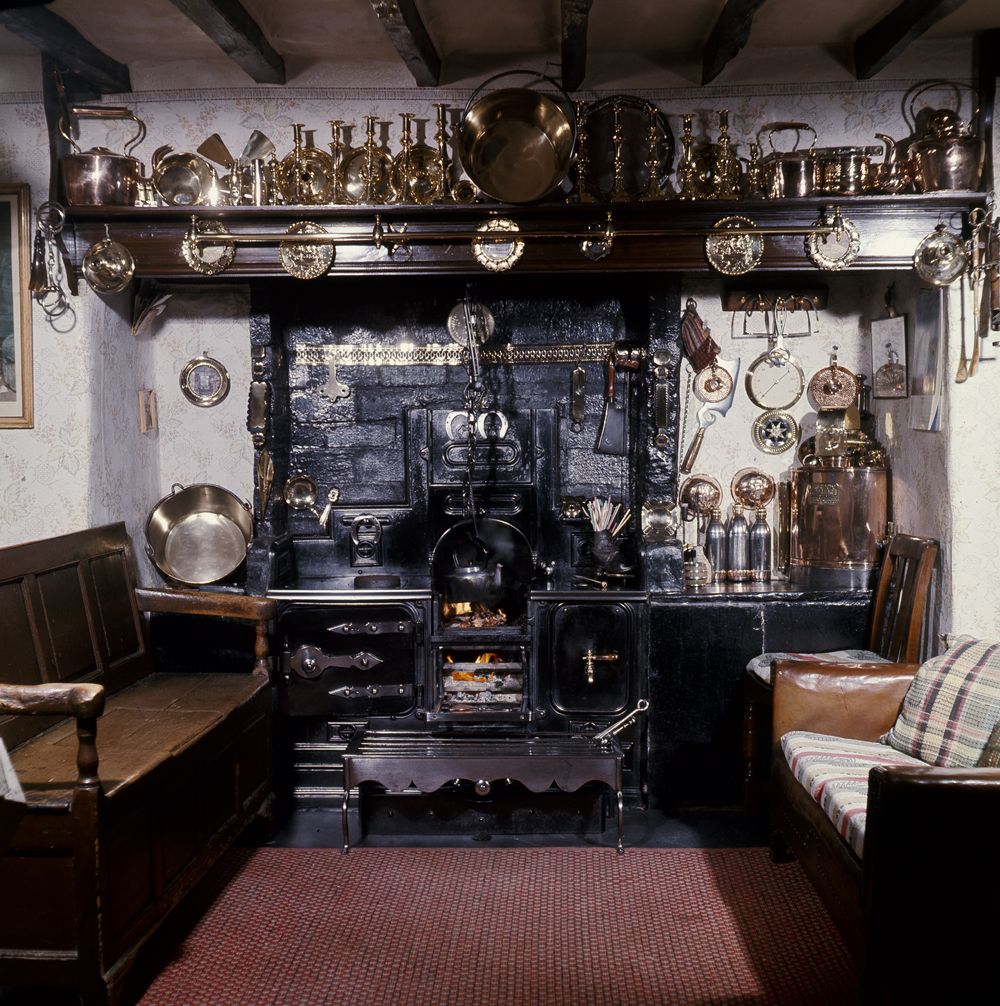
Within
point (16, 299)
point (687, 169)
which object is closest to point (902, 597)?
point (687, 169)

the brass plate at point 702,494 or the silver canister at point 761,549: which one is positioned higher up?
the brass plate at point 702,494

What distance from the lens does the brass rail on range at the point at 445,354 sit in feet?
15.9

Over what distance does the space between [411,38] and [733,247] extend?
1552 mm

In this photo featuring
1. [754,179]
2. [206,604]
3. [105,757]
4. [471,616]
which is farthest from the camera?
[471,616]

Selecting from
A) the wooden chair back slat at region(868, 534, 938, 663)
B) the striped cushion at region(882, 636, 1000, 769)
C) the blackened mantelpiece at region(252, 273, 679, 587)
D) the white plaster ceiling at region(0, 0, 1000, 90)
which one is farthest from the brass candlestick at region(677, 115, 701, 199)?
the striped cushion at region(882, 636, 1000, 769)

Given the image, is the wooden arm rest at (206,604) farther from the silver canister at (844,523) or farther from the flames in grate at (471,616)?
the silver canister at (844,523)

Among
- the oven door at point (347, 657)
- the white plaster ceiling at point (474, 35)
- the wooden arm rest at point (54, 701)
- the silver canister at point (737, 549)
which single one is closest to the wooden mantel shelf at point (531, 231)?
the white plaster ceiling at point (474, 35)

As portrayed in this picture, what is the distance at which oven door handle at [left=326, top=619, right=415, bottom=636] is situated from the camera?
4.36 m

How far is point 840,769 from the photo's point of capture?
3125mm

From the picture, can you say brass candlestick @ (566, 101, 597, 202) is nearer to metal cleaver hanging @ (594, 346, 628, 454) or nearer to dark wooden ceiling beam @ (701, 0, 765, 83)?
dark wooden ceiling beam @ (701, 0, 765, 83)

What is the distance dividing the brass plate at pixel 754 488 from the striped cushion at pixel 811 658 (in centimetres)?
92

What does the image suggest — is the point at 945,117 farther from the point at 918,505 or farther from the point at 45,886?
the point at 45,886

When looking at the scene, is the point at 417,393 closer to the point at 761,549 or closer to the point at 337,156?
the point at 337,156

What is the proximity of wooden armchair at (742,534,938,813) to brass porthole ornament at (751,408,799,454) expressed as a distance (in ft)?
2.66
